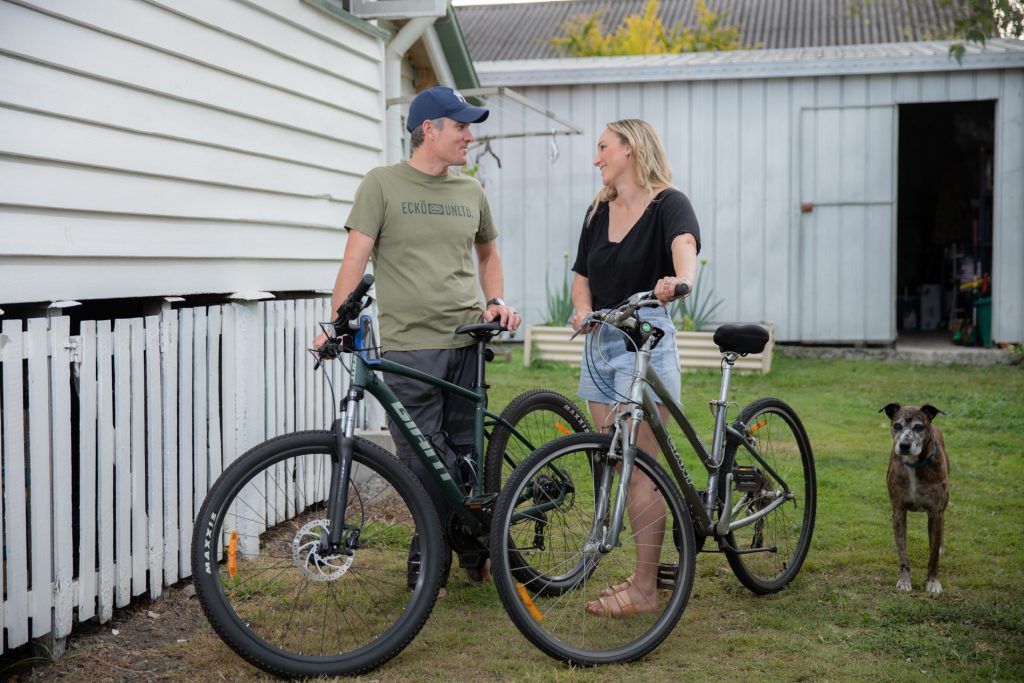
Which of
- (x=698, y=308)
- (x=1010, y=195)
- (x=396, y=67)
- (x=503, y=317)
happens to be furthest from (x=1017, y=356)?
(x=503, y=317)

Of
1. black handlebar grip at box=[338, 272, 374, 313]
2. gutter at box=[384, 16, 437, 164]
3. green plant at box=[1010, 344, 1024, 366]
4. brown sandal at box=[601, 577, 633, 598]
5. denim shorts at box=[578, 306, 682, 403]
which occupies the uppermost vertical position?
gutter at box=[384, 16, 437, 164]

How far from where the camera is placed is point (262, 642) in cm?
322

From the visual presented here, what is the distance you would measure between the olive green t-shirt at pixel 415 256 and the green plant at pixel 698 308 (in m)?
7.57

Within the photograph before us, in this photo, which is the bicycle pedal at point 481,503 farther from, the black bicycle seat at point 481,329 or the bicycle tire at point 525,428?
the black bicycle seat at point 481,329

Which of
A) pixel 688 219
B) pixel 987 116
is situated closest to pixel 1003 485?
pixel 688 219

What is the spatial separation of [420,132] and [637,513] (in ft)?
5.35

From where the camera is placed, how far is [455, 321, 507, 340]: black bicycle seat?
3.89 metres

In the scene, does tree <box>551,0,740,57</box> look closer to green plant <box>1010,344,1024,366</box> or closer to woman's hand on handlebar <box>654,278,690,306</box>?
green plant <box>1010,344,1024,366</box>

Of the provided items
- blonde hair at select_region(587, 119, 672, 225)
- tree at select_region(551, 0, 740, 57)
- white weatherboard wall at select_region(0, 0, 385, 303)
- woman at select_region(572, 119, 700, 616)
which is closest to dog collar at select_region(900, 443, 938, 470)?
woman at select_region(572, 119, 700, 616)

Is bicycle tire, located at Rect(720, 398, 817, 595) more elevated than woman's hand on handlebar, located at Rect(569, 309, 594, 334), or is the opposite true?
woman's hand on handlebar, located at Rect(569, 309, 594, 334)

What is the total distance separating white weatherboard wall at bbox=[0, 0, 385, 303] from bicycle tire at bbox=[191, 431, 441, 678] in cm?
114

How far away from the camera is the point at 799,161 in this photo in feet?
38.8

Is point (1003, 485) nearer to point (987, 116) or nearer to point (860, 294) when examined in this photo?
point (860, 294)

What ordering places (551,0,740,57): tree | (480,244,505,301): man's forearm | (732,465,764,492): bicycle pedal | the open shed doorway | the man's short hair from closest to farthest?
the man's short hair < (732,465,764,492): bicycle pedal < (480,244,505,301): man's forearm < the open shed doorway < (551,0,740,57): tree
